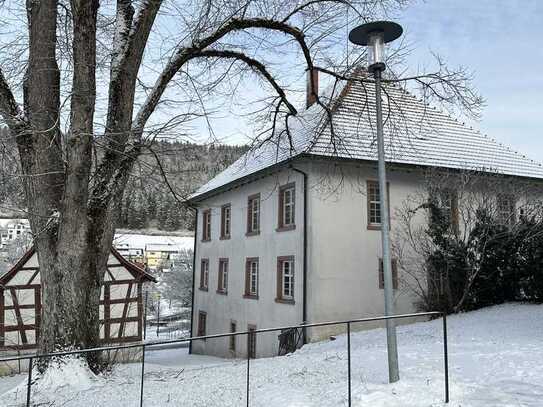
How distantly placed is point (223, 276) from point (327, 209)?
29.6ft

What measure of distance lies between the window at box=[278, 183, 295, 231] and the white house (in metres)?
0.04

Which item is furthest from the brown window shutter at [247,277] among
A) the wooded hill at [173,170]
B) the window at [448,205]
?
the wooded hill at [173,170]

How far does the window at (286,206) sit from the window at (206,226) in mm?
8613

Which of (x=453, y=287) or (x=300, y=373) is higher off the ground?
(x=453, y=287)

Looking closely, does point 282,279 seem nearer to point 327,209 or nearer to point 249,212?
point 327,209

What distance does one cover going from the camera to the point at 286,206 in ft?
62.7

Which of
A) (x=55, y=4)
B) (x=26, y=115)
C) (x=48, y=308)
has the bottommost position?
(x=48, y=308)

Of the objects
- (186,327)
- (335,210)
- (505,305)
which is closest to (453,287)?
(505,305)

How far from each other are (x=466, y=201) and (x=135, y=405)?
12424 millimetres

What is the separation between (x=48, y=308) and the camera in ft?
27.3

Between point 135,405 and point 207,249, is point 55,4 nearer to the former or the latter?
point 135,405

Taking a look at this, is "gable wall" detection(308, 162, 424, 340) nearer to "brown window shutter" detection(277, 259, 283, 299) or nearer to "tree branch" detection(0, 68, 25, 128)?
"brown window shutter" detection(277, 259, 283, 299)

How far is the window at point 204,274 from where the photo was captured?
26.9 metres

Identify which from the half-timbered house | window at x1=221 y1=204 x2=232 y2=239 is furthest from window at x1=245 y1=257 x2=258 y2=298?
the half-timbered house
